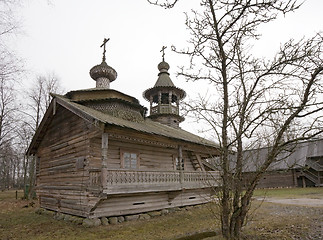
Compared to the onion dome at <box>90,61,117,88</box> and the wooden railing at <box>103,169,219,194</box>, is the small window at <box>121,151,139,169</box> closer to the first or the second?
the wooden railing at <box>103,169,219,194</box>

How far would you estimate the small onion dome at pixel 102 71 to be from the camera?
59.3 ft

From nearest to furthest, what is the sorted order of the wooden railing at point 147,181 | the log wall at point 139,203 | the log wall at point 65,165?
the wooden railing at point 147,181 < the log wall at point 139,203 < the log wall at point 65,165

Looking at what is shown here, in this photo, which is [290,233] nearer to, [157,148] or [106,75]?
[157,148]

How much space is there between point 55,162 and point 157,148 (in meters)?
6.79

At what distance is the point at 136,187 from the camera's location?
11.0 meters

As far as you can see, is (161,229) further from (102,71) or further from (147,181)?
(102,71)

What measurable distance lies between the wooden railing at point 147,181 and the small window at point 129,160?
1727 millimetres

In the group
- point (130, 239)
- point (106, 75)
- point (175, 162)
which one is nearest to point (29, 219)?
point (130, 239)

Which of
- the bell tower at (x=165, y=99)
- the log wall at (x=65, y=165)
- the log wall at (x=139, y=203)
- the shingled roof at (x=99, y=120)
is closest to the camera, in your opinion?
the shingled roof at (x=99, y=120)

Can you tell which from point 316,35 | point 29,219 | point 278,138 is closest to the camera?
point 316,35

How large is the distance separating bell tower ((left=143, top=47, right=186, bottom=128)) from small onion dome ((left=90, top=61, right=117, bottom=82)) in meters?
6.55

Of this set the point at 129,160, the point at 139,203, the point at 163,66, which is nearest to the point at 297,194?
the point at 163,66

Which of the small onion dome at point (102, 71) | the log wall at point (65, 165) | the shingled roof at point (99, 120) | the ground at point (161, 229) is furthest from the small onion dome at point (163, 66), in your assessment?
the ground at point (161, 229)

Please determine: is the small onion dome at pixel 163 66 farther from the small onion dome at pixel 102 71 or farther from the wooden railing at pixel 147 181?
the wooden railing at pixel 147 181
